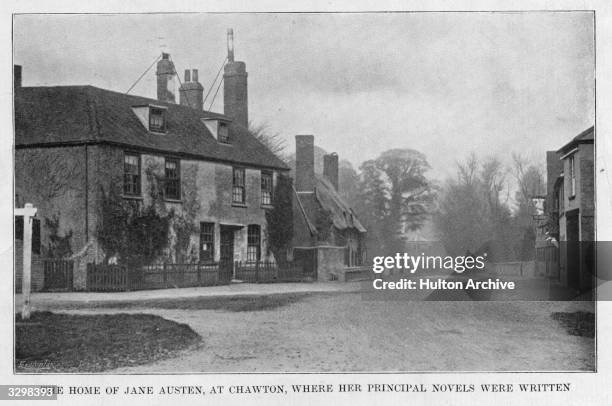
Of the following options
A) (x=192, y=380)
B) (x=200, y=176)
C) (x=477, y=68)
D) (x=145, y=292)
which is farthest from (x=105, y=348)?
(x=477, y=68)

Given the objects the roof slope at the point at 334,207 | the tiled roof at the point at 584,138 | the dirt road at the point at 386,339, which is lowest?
the dirt road at the point at 386,339

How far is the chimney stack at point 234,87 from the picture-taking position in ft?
40.0

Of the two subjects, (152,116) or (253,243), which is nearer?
(152,116)

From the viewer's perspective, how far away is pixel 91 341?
10.9 metres

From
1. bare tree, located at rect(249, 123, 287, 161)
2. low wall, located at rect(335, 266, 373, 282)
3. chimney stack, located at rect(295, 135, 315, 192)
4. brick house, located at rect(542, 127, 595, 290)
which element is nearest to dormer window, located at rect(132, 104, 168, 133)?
bare tree, located at rect(249, 123, 287, 161)

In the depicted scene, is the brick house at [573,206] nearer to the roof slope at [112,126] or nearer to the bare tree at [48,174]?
the roof slope at [112,126]

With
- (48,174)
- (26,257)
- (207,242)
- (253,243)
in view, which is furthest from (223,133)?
(26,257)

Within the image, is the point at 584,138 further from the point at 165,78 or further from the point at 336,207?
the point at 165,78

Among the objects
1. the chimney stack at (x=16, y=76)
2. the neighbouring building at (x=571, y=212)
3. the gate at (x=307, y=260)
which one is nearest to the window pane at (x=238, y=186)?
the gate at (x=307, y=260)

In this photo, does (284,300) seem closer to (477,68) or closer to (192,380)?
(192,380)

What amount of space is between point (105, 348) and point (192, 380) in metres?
1.50

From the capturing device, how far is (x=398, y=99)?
1277 cm

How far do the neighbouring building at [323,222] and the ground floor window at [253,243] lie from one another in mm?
761

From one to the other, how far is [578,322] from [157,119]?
940 cm
